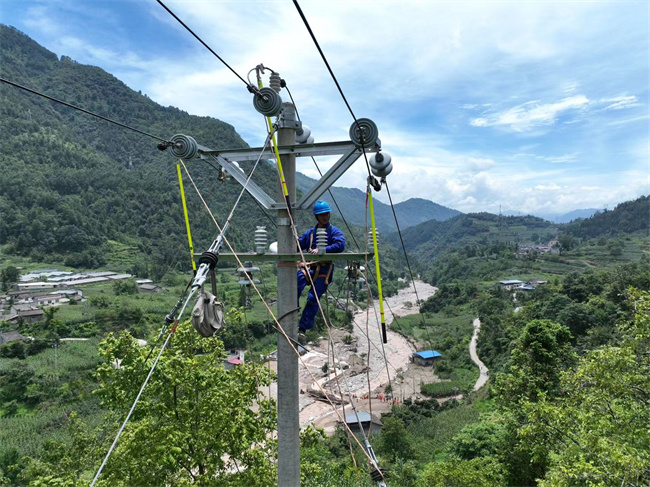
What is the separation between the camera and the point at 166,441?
21.5ft

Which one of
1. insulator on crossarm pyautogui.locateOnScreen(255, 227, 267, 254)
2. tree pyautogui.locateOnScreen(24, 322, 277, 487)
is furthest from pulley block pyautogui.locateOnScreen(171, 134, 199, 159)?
tree pyautogui.locateOnScreen(24, 322, 277, 487)

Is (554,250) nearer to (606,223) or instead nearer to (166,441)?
(606,223)

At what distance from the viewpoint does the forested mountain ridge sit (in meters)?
81.4

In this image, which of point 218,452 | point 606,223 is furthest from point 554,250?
point 218,452

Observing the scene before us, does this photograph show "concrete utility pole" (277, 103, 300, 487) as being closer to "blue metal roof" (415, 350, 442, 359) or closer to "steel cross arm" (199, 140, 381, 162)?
"steel cross arm" (199, 140, 381, 162)

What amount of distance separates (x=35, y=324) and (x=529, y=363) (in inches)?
2059

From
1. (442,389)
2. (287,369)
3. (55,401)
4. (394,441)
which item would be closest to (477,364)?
(442,389)

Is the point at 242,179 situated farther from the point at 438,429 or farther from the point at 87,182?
the point at 87,182

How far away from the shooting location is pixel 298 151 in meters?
4.43

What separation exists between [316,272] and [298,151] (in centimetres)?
157

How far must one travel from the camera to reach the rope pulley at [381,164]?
436cm

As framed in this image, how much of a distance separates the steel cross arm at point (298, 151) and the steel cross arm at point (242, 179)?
6 centimetres

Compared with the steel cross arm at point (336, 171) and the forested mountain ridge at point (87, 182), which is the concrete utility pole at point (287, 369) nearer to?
the steel cross arm at point (336, 171)

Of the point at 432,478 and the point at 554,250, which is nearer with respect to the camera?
the point at 432,478
